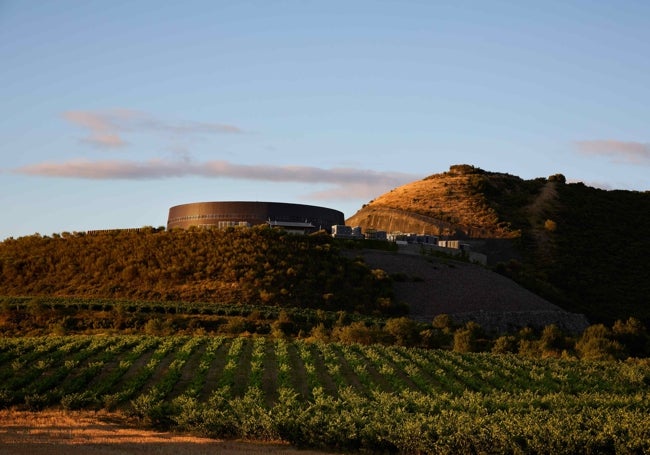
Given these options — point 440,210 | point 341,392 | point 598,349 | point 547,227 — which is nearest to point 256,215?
point 440,210

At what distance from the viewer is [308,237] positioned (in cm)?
7831

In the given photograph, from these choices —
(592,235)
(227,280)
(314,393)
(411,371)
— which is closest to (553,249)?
(592,235)

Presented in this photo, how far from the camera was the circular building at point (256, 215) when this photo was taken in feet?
292

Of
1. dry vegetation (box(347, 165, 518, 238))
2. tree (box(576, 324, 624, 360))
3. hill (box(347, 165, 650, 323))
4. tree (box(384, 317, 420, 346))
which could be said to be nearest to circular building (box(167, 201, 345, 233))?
hill (box(347, 165, 650, 323))

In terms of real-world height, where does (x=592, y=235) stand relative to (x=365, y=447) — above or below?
above

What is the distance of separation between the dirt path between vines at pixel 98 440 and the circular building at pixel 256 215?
58869 mm

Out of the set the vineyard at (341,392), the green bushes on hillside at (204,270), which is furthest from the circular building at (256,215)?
the vineyard at (341,392)

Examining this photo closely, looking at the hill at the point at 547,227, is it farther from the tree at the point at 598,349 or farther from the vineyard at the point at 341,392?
the vineyard at the point at 341,392

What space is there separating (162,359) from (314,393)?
11.2 m

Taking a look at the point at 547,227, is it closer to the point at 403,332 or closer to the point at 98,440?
the point at 403,332

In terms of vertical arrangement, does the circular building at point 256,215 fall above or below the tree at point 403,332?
above

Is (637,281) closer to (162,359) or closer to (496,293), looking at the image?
(496,293)

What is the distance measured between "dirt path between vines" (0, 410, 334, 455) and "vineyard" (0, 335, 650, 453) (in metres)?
1.04

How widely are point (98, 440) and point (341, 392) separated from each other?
1067 cm
